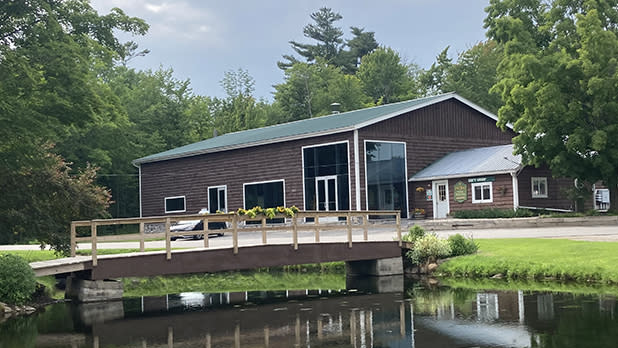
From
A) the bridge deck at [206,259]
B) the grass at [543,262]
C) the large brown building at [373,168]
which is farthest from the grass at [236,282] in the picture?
the large brown building at [373,168]

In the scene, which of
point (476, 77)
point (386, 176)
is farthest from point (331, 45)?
point (386, 176)

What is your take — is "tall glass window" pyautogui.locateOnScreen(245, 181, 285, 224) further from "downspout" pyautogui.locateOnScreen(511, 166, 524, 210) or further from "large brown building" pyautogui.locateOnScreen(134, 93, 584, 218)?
"downspout" pyautogui.locateOnScreen(511, 166, 524, 210)

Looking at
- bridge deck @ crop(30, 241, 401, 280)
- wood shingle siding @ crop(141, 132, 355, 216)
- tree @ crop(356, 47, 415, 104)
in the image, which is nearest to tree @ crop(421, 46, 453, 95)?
tree @ crop(356, 47, 415, 104)

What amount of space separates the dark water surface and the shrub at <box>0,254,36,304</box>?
67 cm

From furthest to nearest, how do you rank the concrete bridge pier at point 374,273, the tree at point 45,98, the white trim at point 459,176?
the white trim at point 459,176 → the concrete bridge pier at point 374,273 → the tree at point 45,98

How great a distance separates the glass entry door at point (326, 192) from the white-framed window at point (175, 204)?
10.3m

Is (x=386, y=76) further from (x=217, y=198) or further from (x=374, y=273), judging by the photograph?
(x=374, y=273)

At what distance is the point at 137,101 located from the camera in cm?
5888

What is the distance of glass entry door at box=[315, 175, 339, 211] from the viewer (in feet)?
122

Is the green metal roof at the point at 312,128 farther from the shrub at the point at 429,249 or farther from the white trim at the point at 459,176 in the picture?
the shrub at the point at 429,249

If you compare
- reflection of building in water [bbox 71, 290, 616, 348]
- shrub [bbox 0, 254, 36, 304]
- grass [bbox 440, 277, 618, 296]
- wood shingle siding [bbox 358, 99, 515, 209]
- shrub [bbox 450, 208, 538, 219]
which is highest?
wood shingle siding [bbox 358, 99, 515, 209]

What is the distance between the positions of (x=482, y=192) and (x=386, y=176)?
4.55 metres

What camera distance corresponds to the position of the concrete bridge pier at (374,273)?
20.7m

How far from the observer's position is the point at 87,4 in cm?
2419
